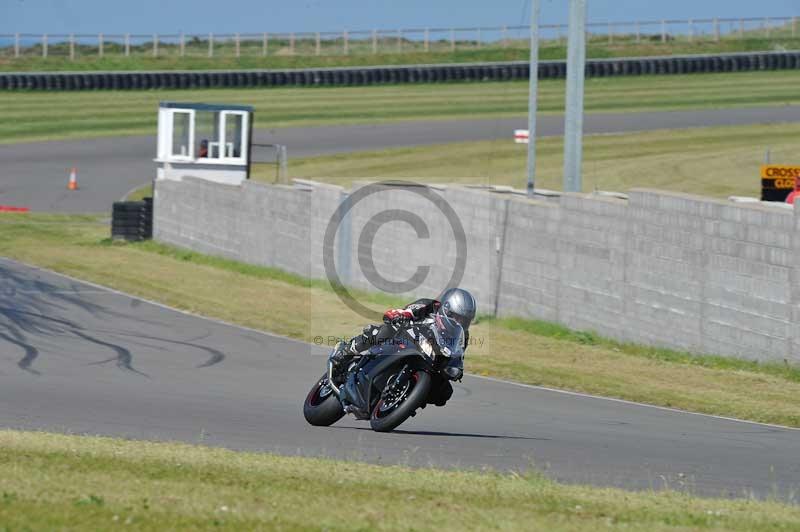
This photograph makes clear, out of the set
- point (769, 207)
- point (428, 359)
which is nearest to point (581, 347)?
point (769, 207)

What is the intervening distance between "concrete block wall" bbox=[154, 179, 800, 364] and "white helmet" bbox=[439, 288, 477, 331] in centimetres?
694

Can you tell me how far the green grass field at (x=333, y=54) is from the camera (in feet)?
223

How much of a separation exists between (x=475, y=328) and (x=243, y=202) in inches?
382

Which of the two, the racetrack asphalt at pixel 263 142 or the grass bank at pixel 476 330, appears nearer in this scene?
the grass bank at pixel 476 330

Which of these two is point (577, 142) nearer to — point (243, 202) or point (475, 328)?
point (475, 328)

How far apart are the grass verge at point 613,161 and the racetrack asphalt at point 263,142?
161 cm

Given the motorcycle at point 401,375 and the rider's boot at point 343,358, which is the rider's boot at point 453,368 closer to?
the motorcycle at point 401,375

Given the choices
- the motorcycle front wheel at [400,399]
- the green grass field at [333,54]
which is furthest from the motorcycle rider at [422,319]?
the green grass field at [333,54]

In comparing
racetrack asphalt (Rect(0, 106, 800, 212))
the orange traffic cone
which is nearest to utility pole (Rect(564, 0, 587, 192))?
racetrack asphalt (Rect(0, 106, 800, 212))

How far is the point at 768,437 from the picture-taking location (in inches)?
503

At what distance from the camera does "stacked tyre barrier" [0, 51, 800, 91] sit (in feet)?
197

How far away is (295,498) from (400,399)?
3.48 metres

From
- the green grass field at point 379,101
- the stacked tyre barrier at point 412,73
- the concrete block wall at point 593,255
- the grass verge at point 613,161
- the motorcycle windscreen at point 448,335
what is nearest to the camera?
the motorcycle windscreen at point 448,335

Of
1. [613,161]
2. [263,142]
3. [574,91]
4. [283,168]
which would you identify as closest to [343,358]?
[574,91]
